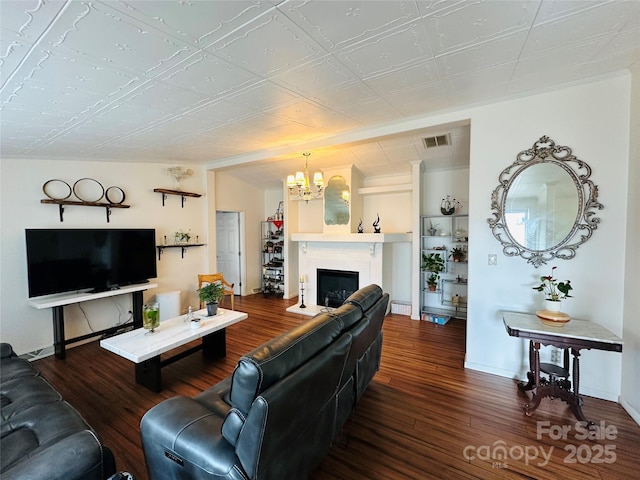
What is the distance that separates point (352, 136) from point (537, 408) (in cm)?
330

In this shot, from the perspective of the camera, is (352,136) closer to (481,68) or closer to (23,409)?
(481,68)

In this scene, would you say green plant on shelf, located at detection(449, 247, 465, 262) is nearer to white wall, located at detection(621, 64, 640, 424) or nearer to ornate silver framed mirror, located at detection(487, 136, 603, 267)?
ornate silver framed mirror, located at detection(487, 136, 603, 267)

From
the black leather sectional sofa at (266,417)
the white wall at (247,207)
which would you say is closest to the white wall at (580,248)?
the black leather sectional sofa at (266,417)

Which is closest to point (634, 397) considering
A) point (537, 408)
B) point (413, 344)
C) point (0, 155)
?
point (537, 408)

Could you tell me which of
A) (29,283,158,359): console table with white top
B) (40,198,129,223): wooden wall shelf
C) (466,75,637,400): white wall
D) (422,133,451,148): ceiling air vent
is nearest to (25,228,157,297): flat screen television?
(29,283,158,359): console table with white top

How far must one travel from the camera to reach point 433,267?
182 inches

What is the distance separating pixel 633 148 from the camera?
222 centimetres

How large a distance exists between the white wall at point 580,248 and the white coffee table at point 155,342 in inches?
105

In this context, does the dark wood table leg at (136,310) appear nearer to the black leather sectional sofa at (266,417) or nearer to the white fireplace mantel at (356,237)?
the white fireplace mantel at (356,237)

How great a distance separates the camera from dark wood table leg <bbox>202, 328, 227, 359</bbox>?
3.27 m

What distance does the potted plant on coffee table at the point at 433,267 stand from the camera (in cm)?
461

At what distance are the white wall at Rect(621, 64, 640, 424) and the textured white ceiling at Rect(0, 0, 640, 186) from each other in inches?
20.5

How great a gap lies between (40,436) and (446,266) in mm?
5017

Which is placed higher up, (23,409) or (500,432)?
(23,409)
